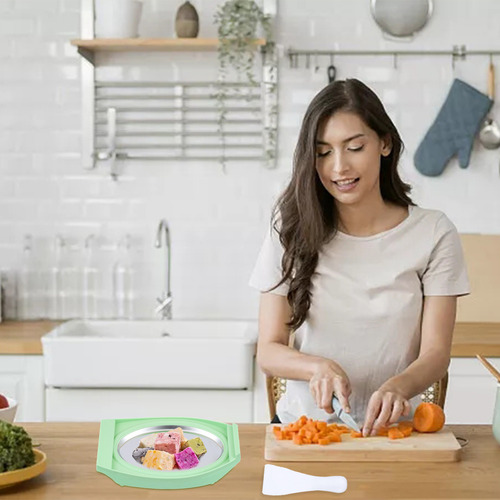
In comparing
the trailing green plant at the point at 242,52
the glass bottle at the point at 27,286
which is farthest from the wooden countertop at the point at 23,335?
the trailing green plant at the point at 242,52

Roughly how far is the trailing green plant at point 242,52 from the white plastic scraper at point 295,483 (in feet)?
7.88

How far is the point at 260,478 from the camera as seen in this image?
6.57ft

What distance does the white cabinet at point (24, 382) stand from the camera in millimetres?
3711

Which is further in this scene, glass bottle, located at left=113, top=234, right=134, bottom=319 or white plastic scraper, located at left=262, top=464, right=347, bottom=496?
glass bottle, located at left=113, top=234, right=134, bottom=319

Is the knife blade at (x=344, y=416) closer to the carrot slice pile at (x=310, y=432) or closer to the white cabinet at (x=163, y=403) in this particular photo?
the carrot slice pile at (x=310, y=432)

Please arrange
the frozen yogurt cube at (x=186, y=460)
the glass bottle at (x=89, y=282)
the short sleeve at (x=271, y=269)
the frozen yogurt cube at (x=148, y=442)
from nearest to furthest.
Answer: the frozen yogurt cube at (x=186, y=460)
the frozen yogurt cube at (x=148, y=442)
the short sleeve at (x=271, y=269)
the glass bottle at (x=89, y=282)

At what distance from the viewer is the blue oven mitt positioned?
420 centimetres

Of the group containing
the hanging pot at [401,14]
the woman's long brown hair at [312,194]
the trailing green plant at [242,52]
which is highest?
the hanging pot at [401,14]

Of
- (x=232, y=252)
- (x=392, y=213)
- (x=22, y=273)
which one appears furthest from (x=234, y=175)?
(x=392, y=213)

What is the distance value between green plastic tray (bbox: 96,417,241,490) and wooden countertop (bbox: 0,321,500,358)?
1469 mm

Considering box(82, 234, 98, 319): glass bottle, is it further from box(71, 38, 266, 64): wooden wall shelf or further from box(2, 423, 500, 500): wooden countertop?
box(2, 423, 500, 500): wooden countertop

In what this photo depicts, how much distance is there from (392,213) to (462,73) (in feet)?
6.04

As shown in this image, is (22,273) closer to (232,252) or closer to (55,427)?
(232,252)

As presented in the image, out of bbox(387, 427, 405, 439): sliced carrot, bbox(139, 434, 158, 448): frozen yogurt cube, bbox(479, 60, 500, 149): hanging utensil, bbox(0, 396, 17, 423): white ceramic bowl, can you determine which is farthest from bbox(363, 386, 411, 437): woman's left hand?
bbox(479, 60, 500, 149): hanging utensil
